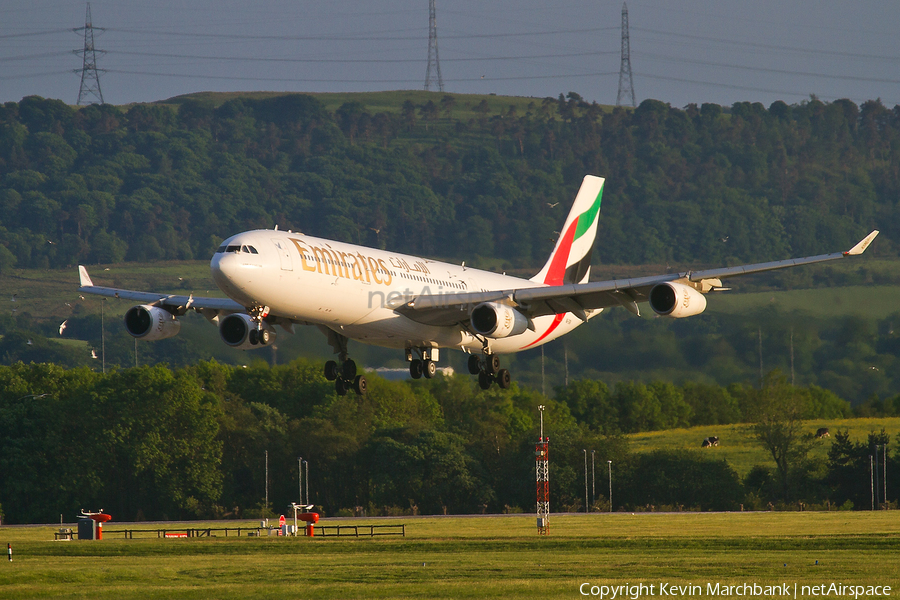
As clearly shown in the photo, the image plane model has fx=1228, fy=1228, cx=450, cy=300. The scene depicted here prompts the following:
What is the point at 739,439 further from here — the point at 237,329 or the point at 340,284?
the point at 340,284

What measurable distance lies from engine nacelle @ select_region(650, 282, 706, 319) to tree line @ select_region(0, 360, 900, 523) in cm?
7927

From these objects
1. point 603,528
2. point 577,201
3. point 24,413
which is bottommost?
point 603,528

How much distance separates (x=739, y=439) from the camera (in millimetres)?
155500

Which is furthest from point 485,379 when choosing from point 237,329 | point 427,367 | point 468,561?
point 468,561

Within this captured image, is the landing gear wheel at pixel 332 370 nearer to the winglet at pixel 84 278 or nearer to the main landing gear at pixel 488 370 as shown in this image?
the main landing gear at pixel 488 370

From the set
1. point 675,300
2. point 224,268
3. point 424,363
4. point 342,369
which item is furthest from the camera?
point 342,369

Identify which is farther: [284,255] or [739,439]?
[739,439]

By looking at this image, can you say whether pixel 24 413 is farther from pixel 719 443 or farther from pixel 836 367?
pixel 836 367

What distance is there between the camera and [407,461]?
137250mm

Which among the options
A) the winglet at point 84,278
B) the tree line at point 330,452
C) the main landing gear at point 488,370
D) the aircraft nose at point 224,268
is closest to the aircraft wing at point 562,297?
the main landing gear at point 488,370

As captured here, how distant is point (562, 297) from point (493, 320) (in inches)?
156

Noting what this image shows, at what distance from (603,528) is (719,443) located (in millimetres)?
61185

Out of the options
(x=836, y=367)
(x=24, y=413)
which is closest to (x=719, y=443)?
(x=836, y=367)

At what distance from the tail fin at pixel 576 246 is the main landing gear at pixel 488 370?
10727 mm
